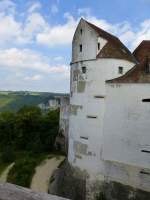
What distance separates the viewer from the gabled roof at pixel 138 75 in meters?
24.0

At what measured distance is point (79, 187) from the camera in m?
27.2

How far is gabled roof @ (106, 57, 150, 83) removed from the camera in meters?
24.0

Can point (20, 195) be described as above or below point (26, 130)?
above

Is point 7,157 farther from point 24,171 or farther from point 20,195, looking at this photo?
point 20,195

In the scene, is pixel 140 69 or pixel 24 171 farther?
pixel 24 171

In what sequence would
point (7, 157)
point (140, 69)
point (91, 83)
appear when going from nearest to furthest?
point (140, 69), point (91, 83), point (7, 157)

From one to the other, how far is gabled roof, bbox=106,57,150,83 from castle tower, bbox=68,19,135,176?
869 mm

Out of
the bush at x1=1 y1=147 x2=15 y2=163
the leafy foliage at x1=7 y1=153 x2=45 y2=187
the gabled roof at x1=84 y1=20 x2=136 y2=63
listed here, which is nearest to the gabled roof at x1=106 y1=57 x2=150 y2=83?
the gabled roof at x1=84 y1=20 x2=136 y2=63

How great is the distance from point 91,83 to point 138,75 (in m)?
4.31

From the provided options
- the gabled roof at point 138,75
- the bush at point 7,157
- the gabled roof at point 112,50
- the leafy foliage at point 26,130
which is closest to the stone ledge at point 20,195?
the gabled roof at point 138,75

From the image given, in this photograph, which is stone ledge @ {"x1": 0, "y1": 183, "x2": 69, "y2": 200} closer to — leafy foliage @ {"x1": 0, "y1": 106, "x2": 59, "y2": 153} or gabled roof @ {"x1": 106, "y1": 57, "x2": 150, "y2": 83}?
gabled roof @ {"x1": 106, "y1": 57, "x2": 150, "y2": 83}

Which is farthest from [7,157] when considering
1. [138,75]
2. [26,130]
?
[138,75]

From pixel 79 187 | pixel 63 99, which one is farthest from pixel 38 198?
pixel 63 99

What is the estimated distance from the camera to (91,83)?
2695 centimetres
